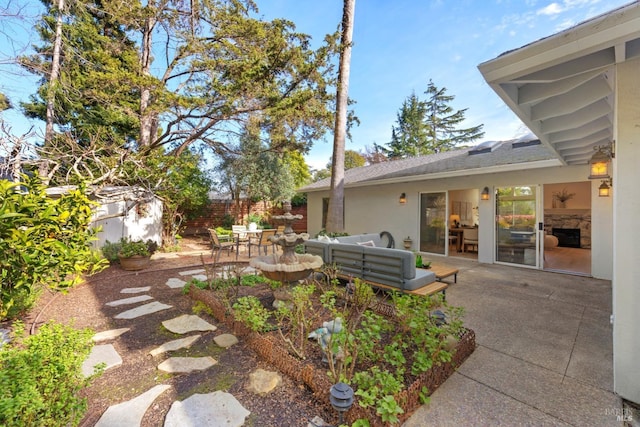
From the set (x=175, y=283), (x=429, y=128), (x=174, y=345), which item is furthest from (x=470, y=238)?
(x=429, y=128)

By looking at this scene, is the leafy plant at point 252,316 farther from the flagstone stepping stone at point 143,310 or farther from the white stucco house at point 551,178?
the white stucco house at point 551,178

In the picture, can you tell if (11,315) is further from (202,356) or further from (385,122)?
(385,122)

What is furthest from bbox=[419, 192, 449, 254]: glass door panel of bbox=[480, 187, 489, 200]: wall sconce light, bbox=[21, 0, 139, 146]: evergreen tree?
bbox=[21, 0, 139, 146]: evergreen tree

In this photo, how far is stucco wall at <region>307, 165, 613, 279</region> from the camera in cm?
584

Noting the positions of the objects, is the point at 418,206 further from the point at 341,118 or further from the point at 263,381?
the point at 263,381

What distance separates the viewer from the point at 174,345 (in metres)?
2.87

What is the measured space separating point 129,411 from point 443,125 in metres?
29.7

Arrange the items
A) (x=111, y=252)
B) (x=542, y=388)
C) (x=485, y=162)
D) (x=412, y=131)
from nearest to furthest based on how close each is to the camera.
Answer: (x=542, y=388) → (x=111, y=252) → (x=485, y=162) → (x=412, y=131)

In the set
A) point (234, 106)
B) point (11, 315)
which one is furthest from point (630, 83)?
point (234, 106)

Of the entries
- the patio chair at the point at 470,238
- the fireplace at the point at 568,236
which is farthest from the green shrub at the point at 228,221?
the fireplace at the point at 568,236

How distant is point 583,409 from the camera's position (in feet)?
6.61

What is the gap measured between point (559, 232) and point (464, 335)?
11.9m

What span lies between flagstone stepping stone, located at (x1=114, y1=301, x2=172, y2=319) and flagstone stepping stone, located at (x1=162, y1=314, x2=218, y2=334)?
588 mm

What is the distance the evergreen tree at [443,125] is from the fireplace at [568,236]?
54.1 feet
